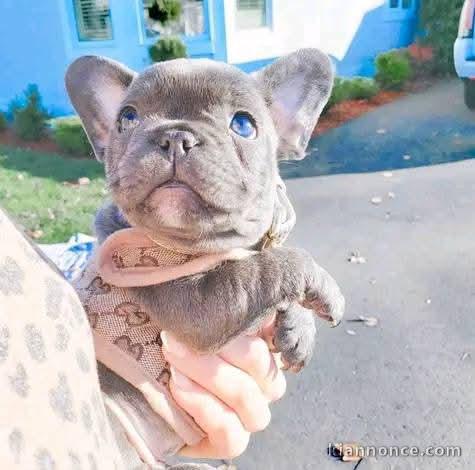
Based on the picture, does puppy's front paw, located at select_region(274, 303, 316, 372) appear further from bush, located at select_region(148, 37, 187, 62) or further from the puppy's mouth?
bush, located at select_region(148, 37, 187, 62)

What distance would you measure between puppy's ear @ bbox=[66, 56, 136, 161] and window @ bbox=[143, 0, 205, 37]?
7.88 meters

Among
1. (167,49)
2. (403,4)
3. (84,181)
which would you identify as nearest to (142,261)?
(84,181)

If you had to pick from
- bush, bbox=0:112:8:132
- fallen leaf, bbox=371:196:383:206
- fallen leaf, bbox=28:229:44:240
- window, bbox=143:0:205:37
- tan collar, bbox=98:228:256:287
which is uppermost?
tan collar, bbox=98:228:256:287

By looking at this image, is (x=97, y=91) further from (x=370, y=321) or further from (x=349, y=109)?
(x=349, y=109)

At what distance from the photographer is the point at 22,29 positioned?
9445 mm

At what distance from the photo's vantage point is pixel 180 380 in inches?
56.1

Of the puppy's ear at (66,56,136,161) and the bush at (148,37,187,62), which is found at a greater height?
the puppy's ear at (66,56,136,161)

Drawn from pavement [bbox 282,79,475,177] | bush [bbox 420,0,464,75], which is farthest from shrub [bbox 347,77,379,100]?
bush [bbox 420,0,464,75]

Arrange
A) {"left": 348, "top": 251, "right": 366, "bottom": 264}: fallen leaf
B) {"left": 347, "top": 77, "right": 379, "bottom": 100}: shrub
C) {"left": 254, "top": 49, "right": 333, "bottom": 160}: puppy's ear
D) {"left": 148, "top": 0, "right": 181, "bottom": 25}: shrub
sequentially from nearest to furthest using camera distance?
{"left": 254, "top": 49, "right": 333, "bottom": 160}: puppy's ear
{"left": 348, "top": 251, "right": 366, "bottom": 264}: fallen leaf
{"left": 148, "top": 0, "right": 181, "bottom": 25}: shrub
{"left": 347, "top": 77, "right": 379, "bottom": 100}: shrub

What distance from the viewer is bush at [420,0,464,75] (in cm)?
1108

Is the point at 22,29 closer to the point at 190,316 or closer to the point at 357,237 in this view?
the point at 357,237

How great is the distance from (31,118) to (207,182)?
27.7ft

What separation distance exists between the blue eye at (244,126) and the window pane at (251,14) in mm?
8771

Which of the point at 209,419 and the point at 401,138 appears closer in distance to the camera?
the point at 209,419
